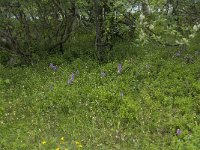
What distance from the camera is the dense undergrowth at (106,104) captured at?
694 centimetres

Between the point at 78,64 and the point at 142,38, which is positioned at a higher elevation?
the point at 142,38

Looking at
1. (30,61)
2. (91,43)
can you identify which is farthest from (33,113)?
(91,43)

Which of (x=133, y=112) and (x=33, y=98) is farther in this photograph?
(x=33, y=98)

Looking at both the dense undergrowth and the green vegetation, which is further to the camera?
the green vegetation

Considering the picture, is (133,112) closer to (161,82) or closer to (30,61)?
(161,82)

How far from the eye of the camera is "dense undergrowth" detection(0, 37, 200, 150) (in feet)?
22.8

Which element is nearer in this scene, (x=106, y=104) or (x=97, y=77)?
(x=106, y=104)

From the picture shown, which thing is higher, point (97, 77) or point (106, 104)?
point (97, 77)

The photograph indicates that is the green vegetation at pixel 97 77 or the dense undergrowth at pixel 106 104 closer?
the dense undergrowth at pixel 106 104

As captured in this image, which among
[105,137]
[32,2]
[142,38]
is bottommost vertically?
[105,137]

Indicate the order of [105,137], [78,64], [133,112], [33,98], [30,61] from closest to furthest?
[105,137] < [133,112] < [33,98] < [78,64] < [30,61]

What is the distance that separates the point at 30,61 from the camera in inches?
429

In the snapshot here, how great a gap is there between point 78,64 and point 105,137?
3.47 metres

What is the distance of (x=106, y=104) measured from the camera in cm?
797
